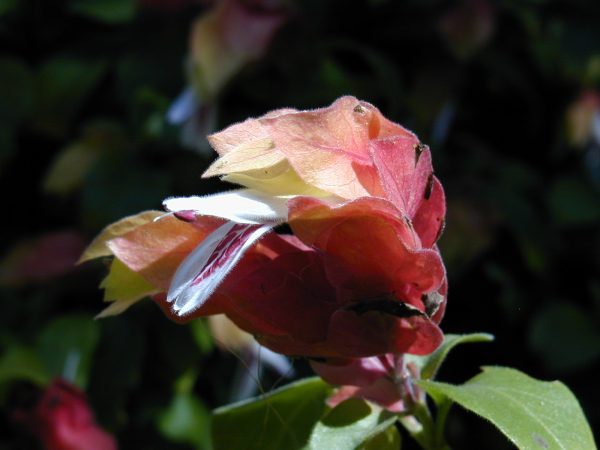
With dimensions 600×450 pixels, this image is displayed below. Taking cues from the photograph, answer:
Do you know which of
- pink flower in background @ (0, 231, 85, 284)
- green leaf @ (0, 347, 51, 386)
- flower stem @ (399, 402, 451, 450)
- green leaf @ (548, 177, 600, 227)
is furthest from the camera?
green leaf @ (548, 177, 600, 227)

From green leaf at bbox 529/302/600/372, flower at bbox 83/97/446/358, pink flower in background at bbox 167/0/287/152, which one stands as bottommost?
green leaf at bbox 529/302/600/372

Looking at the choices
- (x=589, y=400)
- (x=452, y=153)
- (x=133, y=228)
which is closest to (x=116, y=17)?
(x=452, y=153)

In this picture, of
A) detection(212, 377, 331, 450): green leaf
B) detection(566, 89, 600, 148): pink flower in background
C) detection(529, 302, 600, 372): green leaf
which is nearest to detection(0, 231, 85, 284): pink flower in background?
detection(529, 302, 600, 372): green leaf

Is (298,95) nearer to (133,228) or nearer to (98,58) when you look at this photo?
(98,58)

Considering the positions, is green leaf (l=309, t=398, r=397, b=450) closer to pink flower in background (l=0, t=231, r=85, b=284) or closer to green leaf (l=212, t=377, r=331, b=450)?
green leaf (l=212, t=377, r=331, b=450)

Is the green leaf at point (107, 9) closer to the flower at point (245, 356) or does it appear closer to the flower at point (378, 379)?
the flower at point (245, 356)

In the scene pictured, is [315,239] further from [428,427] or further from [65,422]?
[65,422]
